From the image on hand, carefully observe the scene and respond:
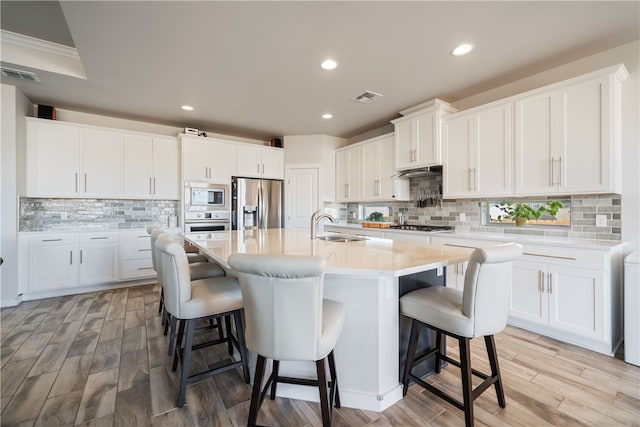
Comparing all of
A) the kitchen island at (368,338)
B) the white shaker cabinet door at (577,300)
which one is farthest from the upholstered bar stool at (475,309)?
the white shaker cabinet door at (577,300)

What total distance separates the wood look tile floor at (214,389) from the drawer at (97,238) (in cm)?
134

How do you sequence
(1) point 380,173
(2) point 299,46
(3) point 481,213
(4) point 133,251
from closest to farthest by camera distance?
(2) point 299,46 → (3) point 481,213 → (4) point 133,251 → (1) point 380,173

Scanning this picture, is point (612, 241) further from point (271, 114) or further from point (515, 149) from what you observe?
point (271, 114)

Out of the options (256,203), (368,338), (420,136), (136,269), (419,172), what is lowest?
(136,269)

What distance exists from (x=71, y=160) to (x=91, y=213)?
0.79 meters

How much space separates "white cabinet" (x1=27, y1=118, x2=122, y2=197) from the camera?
3.48 metres

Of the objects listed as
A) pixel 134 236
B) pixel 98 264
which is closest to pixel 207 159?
pixel 134 236

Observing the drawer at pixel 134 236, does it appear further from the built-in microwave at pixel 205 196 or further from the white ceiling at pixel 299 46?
the white ceiling at pixel 299 46

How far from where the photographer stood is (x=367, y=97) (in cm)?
346

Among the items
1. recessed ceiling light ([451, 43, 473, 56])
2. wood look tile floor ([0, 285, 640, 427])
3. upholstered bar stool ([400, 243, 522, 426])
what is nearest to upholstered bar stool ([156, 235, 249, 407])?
wood look tile floor ([0, 285, 640, 427])

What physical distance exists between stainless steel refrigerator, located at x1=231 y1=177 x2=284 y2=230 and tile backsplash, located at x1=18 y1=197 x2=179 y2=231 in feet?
3.25

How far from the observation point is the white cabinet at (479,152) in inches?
114

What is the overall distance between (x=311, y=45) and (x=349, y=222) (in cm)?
363

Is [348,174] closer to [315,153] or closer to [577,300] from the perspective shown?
[315,153]
